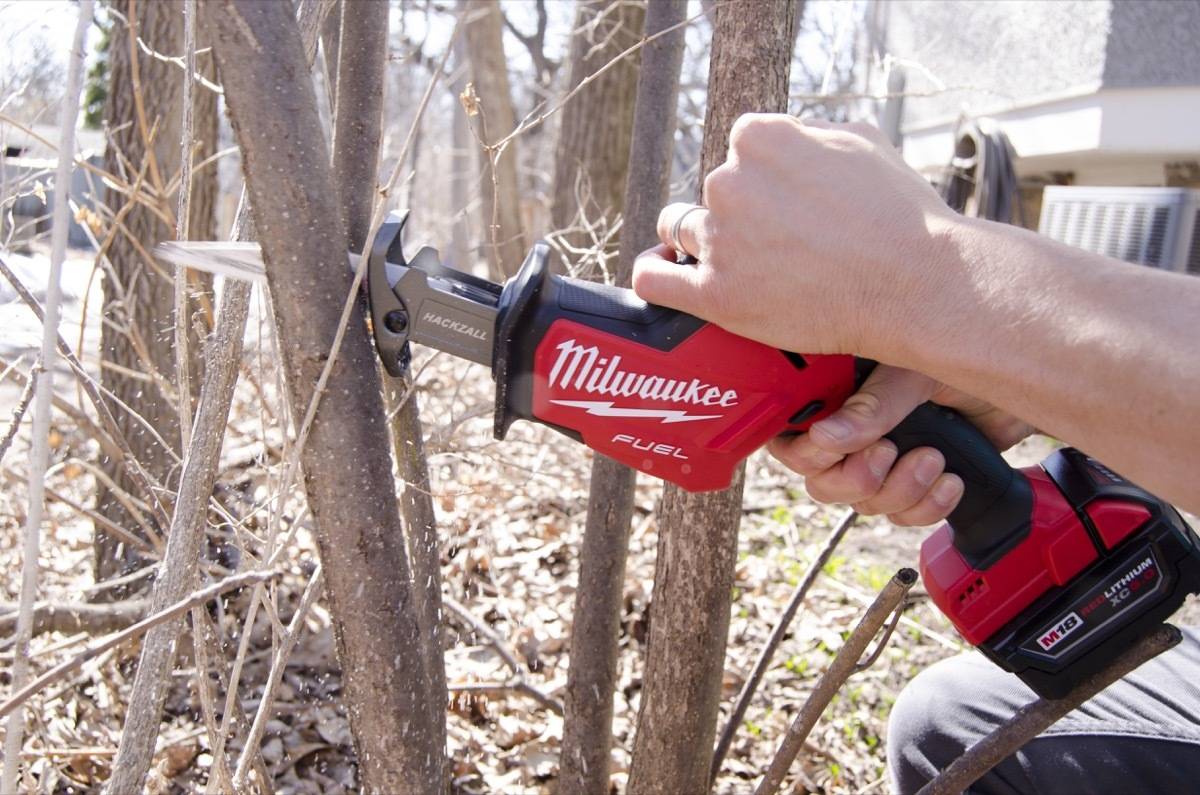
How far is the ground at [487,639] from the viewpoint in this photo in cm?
235

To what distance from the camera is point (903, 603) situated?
153cm

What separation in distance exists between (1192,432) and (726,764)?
6.12 feet

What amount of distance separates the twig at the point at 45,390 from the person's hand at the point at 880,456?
40.2 inches

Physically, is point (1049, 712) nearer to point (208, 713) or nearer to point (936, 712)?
point (936, 712)

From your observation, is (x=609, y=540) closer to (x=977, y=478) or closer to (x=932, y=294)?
(x=977, y=478)

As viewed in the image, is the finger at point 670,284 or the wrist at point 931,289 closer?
the wrist at point 931,289

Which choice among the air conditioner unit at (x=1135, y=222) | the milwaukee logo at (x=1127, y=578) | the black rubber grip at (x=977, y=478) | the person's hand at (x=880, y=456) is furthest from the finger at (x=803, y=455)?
the air conditioner unit at (x=1135, y=222)

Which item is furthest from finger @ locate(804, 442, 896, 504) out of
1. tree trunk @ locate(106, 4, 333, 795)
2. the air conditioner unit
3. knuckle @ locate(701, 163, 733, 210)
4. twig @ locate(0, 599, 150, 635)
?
the air conditioner unit

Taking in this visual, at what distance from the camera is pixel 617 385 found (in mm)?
1322

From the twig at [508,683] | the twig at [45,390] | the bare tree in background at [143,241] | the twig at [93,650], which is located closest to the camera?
the twig at [93,650]

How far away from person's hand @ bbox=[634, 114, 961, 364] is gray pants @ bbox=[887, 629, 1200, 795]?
3.08ft

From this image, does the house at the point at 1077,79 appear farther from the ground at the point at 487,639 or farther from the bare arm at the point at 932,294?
the bare arm at the point at 932,294

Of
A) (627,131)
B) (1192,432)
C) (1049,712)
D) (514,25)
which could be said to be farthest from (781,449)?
(514,25)

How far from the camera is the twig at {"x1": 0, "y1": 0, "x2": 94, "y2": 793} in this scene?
912 mm
